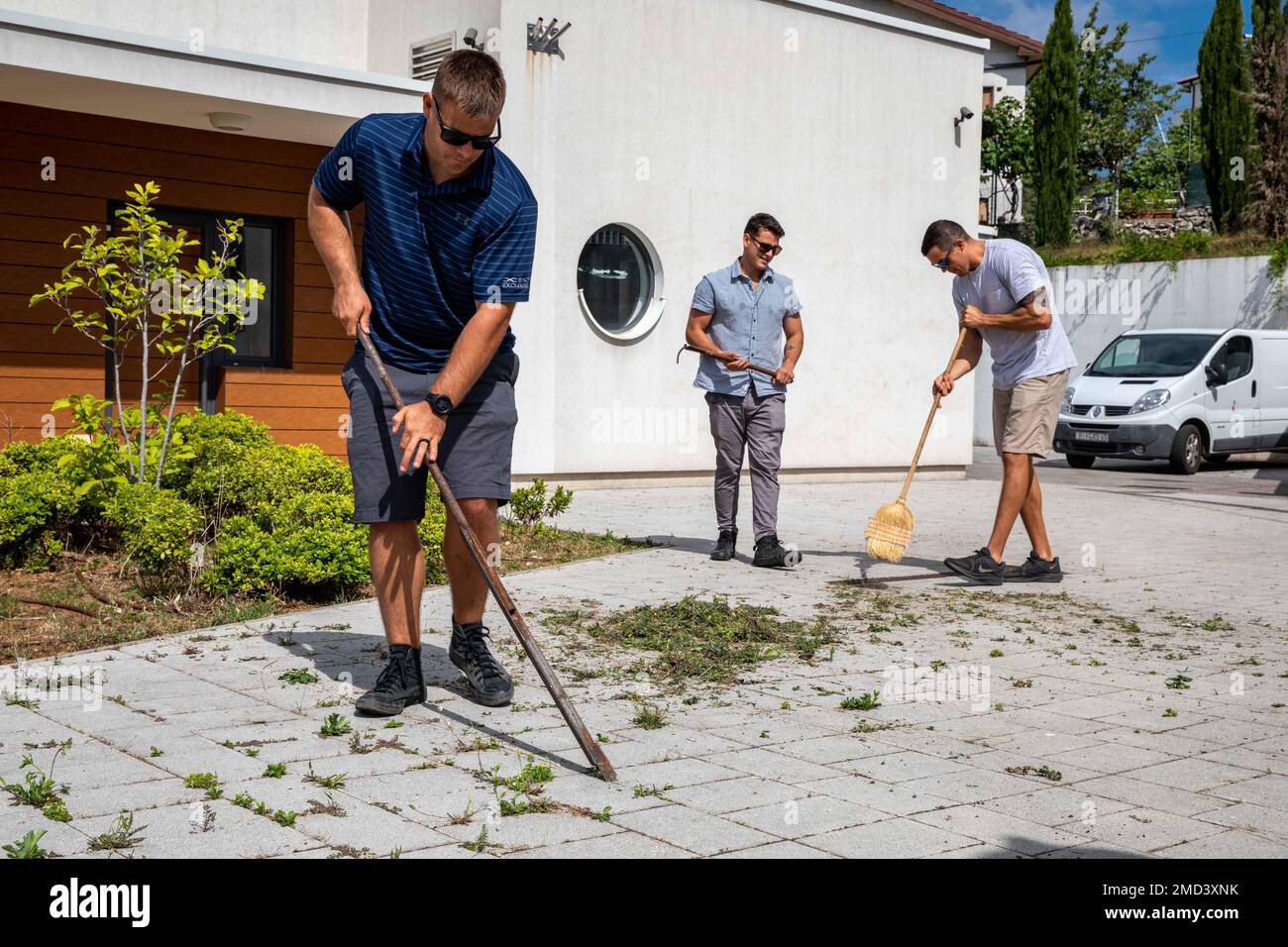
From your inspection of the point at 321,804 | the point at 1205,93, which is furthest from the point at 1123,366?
the point at 321,804

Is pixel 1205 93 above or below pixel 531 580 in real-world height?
above

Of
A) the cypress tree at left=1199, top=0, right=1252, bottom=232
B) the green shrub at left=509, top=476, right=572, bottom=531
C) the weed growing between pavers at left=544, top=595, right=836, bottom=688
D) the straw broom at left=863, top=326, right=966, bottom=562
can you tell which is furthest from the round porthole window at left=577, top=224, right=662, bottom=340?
the cypress tree at left=1199, top=0, right=1252, bottom=232

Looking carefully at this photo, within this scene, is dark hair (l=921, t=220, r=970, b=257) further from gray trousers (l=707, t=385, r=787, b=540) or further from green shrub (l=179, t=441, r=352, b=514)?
green shrub (l=179, t=441, r=352, b=514)

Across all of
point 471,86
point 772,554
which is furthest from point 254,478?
point 471,86

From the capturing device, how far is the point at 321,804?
363cm

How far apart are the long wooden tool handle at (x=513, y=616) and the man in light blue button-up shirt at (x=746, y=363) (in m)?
4.17

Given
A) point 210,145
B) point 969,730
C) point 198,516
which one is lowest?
point 969,730

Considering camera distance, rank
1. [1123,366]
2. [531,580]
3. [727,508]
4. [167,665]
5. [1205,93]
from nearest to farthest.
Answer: [167,665] < [531,580] < [727,508] < [1123,366] < [1205,93]

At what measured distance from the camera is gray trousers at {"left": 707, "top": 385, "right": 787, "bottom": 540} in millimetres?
8797

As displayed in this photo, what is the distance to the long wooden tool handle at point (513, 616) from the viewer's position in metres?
4.00

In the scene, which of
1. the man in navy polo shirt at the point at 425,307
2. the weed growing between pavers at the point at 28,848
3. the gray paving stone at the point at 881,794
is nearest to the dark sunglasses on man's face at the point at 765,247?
the man in navy polo shirt at the point at 425,307

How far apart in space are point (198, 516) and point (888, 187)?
11193mm

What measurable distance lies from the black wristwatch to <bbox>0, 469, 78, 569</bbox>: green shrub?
4.03 meters

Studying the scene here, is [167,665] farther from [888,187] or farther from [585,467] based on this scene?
[888,187]
